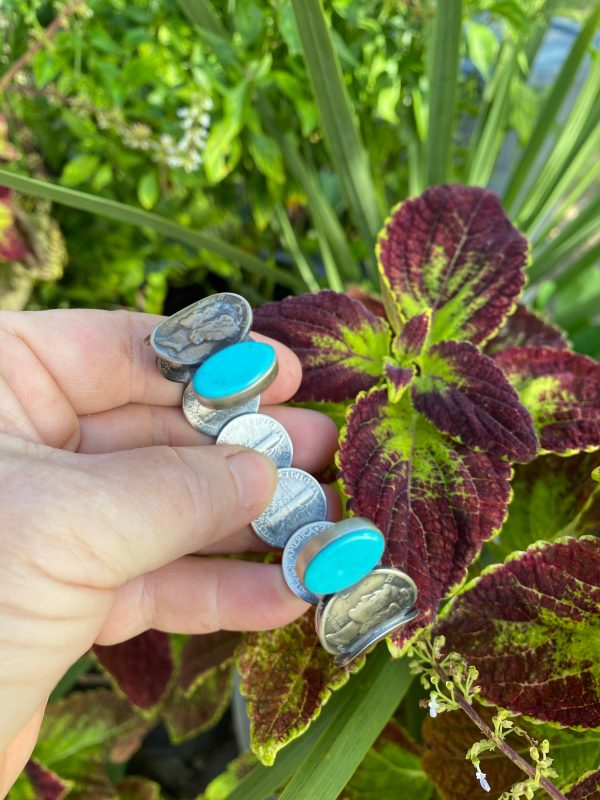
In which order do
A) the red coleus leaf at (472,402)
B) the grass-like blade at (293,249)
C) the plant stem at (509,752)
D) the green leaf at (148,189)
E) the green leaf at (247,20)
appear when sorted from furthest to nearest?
the grass-like blade at (293,249) → the green leaf at (148,189) → the green leaf at (247,20) → the red coleus leaf at (472,402) → the plant stem at (509,752)

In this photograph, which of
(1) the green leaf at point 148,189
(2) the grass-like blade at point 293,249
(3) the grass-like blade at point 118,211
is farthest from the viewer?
(2) the grass-like blade at point 293,249

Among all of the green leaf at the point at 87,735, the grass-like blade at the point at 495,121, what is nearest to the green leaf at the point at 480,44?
the grass-like blade at the point at 495,121

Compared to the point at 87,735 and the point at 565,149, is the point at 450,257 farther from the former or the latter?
the point at 87,735

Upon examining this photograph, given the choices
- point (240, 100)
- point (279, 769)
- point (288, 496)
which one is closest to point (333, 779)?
point (279, 769)

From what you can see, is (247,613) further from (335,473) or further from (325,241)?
(325,241)

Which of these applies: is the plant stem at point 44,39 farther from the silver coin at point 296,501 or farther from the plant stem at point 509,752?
the plant stem at point 509,752
